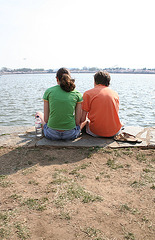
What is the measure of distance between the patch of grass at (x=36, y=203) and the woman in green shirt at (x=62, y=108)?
1.54 metres

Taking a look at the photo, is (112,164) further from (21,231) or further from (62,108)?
(21,231)

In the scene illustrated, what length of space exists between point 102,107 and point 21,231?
226cm

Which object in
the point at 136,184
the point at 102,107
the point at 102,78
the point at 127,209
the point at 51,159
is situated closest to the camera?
the point at 127,209

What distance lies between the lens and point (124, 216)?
1.94 metres

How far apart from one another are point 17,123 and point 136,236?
6392 millimetres

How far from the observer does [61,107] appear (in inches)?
136

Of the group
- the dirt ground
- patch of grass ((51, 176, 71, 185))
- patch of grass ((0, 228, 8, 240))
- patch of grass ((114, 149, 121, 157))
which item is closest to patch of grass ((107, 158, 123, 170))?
the dirt ground

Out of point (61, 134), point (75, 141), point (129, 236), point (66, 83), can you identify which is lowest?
point (129, 236)

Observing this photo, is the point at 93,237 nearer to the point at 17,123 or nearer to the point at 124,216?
the point at 124,216

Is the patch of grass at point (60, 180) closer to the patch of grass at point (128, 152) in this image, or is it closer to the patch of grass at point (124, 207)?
the patch of grass at point (124, 207)

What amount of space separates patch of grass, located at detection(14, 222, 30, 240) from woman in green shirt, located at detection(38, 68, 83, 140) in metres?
1.88

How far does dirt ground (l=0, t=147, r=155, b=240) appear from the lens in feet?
5.84

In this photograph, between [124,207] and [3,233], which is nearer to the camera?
[3,233]

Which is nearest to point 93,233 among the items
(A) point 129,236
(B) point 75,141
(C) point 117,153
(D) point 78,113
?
(A) point 129,236
